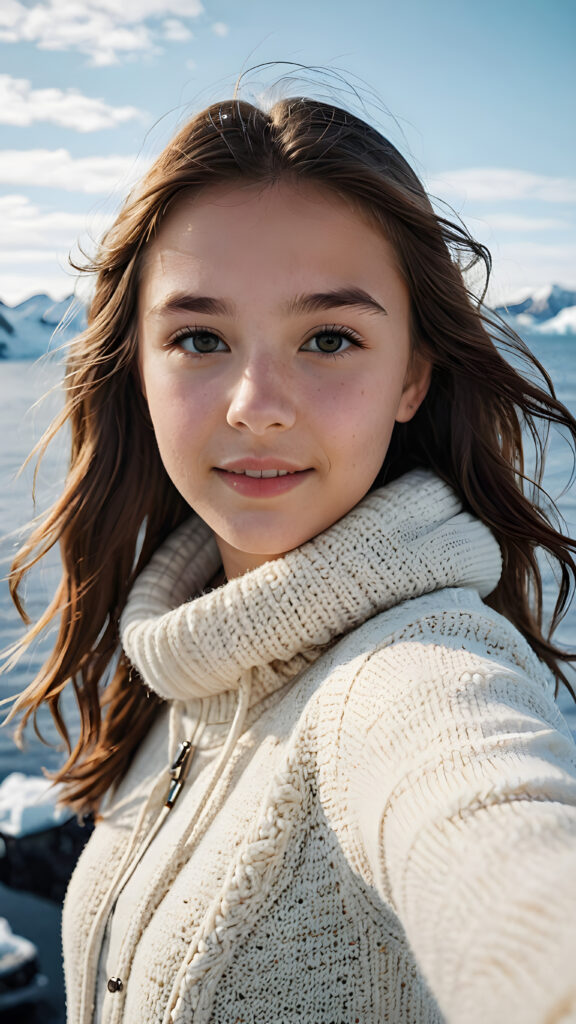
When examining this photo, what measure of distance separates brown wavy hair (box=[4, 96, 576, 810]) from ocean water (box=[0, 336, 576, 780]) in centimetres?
18

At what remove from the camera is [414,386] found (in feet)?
4.52

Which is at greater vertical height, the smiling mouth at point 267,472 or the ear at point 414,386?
the ear at point 414,386

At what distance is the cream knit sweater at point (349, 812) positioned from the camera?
0.60 metres

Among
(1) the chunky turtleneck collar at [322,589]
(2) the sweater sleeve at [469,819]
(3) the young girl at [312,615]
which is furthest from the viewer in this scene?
(1) the chunky turtleneck collar at [322,589]

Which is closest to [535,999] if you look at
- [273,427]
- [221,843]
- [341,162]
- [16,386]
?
[221,843]

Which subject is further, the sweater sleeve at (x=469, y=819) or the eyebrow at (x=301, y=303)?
the eyebrow at (x=301, y=303)

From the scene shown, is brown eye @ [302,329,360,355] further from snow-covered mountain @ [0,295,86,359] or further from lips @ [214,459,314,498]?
Answer: snow-covered mountain @ [0,295,86,359]

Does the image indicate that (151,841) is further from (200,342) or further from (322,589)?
(200,342)

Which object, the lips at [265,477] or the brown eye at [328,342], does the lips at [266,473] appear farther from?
the brown eye at [328,342]

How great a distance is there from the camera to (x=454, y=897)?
607mm

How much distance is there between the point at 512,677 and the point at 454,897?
0.28 meters

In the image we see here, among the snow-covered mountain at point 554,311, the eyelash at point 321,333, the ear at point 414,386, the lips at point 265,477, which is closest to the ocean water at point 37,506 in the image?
the ear at point 414,386

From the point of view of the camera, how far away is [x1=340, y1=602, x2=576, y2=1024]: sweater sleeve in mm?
540

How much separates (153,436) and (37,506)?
1.54 ft
